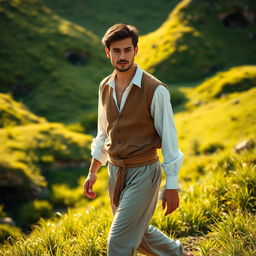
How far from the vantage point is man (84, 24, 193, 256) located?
311 cm

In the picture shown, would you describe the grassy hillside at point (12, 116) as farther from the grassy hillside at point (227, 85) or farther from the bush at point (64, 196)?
the grassy hillside at point (227, 85)

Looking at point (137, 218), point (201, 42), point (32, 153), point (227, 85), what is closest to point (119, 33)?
point (137, 218)

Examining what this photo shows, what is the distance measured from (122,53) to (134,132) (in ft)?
2.67

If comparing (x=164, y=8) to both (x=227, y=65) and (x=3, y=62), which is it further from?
(x=3, y=62)

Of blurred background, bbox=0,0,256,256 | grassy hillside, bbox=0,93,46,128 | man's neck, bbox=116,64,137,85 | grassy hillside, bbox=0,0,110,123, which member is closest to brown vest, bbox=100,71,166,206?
man's neck, bbox=116,64,137,85

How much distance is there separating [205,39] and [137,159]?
2779 cm

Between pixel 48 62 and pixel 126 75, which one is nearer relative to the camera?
pixel 126 75

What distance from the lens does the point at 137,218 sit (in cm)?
315

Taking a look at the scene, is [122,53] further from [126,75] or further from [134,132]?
[134,132]

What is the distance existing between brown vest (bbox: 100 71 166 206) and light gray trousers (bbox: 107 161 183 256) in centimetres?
8

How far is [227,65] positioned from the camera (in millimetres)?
27453

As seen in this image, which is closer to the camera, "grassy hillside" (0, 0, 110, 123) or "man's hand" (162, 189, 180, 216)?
"man's hand" (162, 189, 180, 216)

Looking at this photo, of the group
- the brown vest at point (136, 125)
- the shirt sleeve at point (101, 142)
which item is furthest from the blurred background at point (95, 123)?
the brown vest at point (136, 125)

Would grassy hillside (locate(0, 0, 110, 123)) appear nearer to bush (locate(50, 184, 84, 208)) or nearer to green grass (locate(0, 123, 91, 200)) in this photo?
green grass (locate(0, 123, 91, 200))
